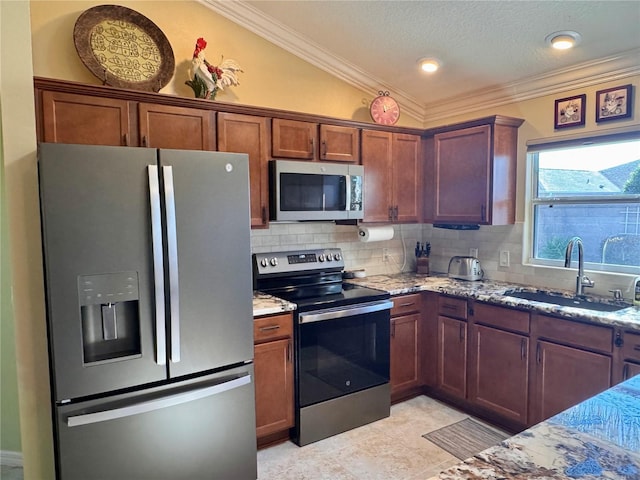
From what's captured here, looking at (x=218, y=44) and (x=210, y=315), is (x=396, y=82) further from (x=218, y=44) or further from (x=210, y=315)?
(x=210, y=315)

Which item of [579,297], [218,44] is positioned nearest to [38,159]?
[218,44]

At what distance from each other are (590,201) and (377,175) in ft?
5.03

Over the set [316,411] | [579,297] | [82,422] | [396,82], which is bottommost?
[316,411]

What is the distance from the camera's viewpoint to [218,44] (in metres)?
2.98

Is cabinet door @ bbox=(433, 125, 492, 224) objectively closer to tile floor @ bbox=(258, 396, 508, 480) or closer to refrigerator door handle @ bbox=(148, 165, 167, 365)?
tile floor @ bbox=(258, 396, 508, 480)

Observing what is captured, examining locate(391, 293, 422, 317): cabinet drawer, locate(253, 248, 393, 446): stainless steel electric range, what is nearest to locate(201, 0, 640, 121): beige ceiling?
locate(253, 248, 393, 446): stainless steel electric range

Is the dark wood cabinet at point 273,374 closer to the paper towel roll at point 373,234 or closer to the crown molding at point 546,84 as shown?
the paper towel roll at point 373,234

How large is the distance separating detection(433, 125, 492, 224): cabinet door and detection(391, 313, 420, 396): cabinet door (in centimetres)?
90

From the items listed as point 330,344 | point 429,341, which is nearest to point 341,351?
point 330,344

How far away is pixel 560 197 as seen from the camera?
3145 mm

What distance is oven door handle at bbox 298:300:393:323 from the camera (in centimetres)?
265

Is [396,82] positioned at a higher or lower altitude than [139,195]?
higher

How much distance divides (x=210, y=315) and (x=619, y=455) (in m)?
1.69

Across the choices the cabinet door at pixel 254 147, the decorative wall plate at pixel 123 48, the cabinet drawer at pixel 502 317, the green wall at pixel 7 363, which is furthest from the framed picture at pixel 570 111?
the green wall at pixel 7 363
